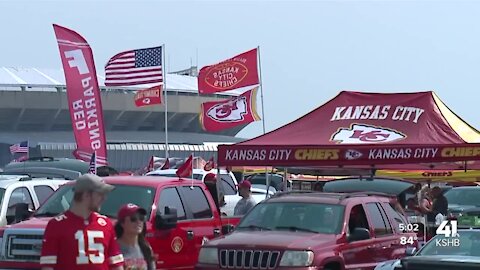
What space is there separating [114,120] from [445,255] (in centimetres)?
6151

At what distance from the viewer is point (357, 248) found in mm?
12539

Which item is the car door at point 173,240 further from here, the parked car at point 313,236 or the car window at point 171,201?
the parked car at point 313,236

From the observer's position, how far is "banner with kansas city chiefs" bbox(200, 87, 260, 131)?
3053 cm

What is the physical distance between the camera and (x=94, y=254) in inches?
278

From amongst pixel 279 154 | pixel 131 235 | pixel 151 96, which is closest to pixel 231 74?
pixel 151 96

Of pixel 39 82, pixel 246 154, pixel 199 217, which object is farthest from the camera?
pixel 39 82

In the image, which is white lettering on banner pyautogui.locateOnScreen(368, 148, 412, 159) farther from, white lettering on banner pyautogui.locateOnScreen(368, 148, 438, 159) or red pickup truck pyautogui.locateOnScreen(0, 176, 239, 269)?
red pickup truck pyautogui.locateOnScreen(0, 176, 239, 269)

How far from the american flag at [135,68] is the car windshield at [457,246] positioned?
20.7 m

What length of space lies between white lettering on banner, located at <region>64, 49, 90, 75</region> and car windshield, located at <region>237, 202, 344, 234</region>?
1053 centimetres

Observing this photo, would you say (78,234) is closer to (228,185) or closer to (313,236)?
(313,236)

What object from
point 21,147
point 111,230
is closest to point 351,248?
point 111,230

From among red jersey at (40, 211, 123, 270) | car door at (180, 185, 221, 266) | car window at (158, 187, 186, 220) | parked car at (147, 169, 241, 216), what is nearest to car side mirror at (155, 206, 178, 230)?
car window at (158, 187, 186, 220)

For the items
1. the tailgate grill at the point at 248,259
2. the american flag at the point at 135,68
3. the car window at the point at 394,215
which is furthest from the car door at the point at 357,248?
the american flag at the point at 135,68

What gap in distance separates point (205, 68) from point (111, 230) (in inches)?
962
